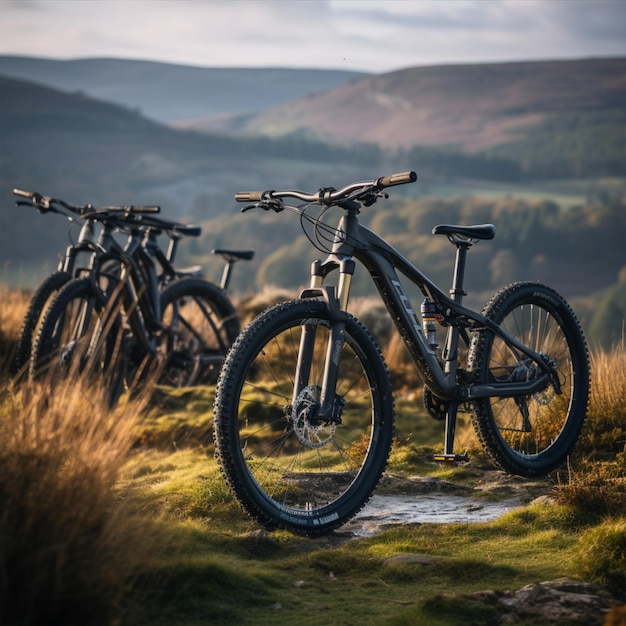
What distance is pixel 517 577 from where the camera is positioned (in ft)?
14.2

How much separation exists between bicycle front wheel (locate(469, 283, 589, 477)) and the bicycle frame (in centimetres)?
9

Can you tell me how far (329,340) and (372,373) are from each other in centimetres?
33

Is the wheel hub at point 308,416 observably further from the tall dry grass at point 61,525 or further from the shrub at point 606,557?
the shrub at point 606,557

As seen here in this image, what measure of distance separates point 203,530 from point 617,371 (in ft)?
12.7

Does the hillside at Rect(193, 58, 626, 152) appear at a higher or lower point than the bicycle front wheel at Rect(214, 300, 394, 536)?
higher

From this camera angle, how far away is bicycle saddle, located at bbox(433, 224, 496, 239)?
573 centimetres

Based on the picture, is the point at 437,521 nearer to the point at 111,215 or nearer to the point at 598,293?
the point at 111,215

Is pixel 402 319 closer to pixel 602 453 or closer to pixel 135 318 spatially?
pixel 602 453

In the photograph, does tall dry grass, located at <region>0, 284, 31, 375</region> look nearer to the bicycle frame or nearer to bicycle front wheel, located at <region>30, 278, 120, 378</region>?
bicycle front wheel, located at <region>30, 278, 120, 378</region>

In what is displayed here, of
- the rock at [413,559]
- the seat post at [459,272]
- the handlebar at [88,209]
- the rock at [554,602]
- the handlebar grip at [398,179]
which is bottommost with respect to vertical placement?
the rock at [413,559]

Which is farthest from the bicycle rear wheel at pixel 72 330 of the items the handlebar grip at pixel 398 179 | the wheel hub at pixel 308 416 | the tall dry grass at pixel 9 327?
the handlebar grip at pixel 398 179

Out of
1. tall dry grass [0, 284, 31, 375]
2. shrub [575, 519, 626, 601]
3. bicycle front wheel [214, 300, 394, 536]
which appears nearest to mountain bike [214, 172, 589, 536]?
bicycle front wheel [214, 300, 394, 536]

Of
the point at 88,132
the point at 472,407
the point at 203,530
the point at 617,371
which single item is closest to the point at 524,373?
the point at 472,407

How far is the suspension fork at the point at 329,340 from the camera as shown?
488cm
